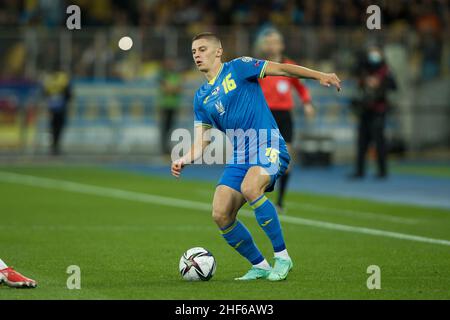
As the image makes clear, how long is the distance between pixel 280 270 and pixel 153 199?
9404 millimetres

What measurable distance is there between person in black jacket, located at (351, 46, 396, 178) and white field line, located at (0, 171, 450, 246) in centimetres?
540

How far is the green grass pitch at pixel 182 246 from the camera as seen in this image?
29.5 ft

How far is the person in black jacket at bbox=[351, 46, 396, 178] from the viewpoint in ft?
74.2

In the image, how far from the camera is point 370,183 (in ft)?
72.3

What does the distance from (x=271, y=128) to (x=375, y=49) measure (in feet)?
42.8

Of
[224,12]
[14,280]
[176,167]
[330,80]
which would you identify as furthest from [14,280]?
[224,12]

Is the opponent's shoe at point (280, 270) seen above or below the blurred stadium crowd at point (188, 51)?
below

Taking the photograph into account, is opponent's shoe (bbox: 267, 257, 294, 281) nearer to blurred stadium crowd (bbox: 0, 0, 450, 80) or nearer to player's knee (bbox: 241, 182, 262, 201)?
player's knee (bbox: 241, 182, 262, 201)

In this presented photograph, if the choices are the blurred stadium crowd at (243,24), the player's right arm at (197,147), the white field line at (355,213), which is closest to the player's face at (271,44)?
the white field line at (355,213)

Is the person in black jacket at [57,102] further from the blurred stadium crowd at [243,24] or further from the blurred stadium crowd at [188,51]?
the blurred stadium crowd at [243,24]

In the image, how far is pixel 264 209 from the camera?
31.6ft

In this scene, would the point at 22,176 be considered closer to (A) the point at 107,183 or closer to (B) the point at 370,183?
(A) the point at 107,183

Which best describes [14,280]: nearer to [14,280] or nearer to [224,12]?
[14,280]

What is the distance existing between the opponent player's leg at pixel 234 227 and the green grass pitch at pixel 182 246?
0.86 ft
